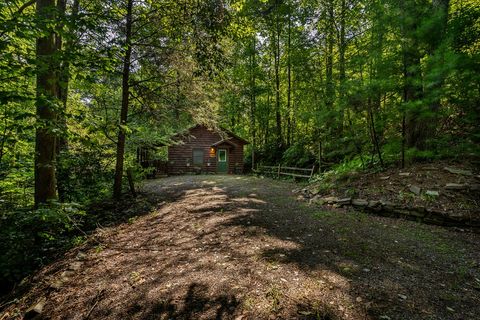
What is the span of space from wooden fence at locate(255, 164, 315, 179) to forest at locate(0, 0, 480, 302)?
2.82 m

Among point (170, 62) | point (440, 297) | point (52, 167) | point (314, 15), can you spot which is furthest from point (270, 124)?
point (440, 297)

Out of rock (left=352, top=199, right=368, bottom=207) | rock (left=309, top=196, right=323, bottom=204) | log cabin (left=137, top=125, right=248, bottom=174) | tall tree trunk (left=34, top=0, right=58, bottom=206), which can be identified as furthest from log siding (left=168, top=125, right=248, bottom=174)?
tall tree trunk (left=34, top=0, right=58, bottom=206)

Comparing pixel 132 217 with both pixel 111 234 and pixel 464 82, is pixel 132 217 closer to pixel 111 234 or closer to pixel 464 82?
pixel 111 234

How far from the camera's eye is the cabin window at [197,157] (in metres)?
21.5

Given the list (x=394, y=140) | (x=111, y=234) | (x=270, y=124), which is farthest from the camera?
(x=270, y=124)

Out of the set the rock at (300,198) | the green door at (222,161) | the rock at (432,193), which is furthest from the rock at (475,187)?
the green door at (222,161)

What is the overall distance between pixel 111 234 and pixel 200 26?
5498 mm

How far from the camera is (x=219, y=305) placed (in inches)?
104

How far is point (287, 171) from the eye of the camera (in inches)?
625

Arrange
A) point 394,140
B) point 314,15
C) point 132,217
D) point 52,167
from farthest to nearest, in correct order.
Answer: point 314,15, point 394,140, point 132,217, point 52,167

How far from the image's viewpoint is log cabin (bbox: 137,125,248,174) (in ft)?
69.1

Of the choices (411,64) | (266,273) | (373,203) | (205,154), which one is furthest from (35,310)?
(205,154)

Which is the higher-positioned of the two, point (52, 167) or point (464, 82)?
point (464, 82)

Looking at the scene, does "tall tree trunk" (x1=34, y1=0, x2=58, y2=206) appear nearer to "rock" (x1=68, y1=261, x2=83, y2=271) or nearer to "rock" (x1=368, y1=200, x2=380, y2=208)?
"rock" (x1=68, y1=261, x2=83, y2=271)
